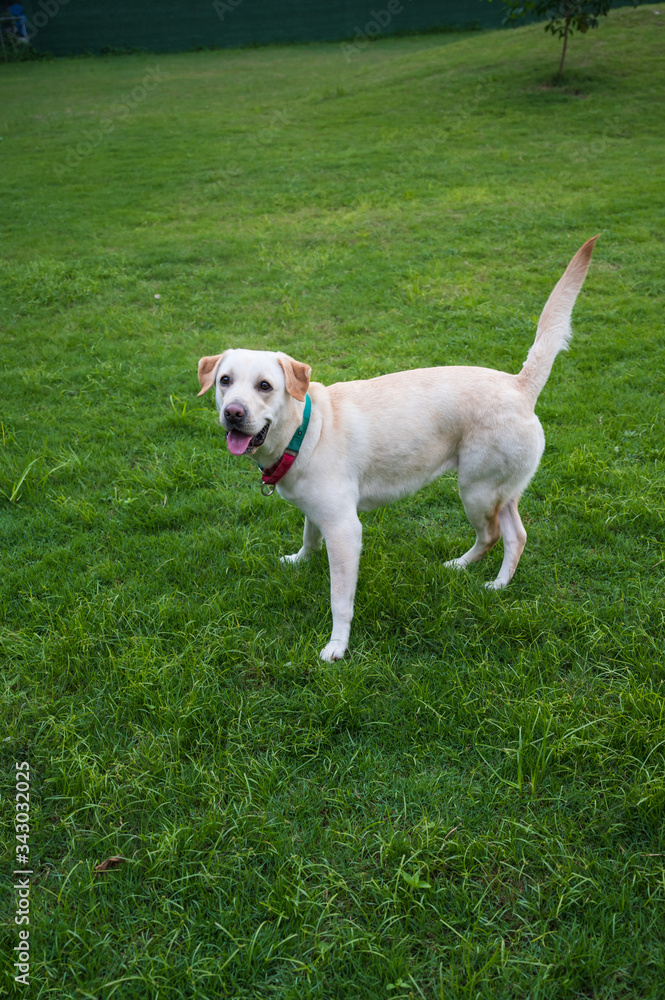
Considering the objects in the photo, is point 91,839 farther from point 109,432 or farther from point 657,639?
point 109,432

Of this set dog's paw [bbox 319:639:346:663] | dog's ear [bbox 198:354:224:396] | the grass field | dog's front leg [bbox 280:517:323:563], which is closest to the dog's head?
dog's ear [bbox 198:354:224:396]

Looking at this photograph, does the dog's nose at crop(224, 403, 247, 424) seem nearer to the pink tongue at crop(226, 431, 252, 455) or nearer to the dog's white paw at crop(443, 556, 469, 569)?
the pink tongue at crop(226, 431, 252, 455)

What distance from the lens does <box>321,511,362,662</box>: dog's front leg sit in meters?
3.24

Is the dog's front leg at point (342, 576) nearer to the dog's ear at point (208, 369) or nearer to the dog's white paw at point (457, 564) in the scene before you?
the dog's white paw at point (457, 564)

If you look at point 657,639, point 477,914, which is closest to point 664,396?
point 657,639

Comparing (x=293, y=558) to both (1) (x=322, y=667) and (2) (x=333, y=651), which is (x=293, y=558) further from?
(1) (x=322, y=667)

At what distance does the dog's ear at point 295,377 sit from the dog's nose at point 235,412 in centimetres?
29

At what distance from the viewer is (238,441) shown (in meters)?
3.08

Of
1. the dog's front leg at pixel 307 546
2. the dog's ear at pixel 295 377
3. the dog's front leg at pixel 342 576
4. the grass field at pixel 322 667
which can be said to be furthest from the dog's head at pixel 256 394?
the grass field at pixel 322 667

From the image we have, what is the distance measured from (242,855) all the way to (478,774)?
953 millimetres

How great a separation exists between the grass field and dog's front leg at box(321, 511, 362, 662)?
0.15 m

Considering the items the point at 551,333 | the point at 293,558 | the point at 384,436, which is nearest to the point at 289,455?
the point at 384,436

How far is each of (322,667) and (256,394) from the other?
1338 mm

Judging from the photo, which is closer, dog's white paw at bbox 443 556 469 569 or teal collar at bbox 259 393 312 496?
teal collar at bbox 259 393 312 496
